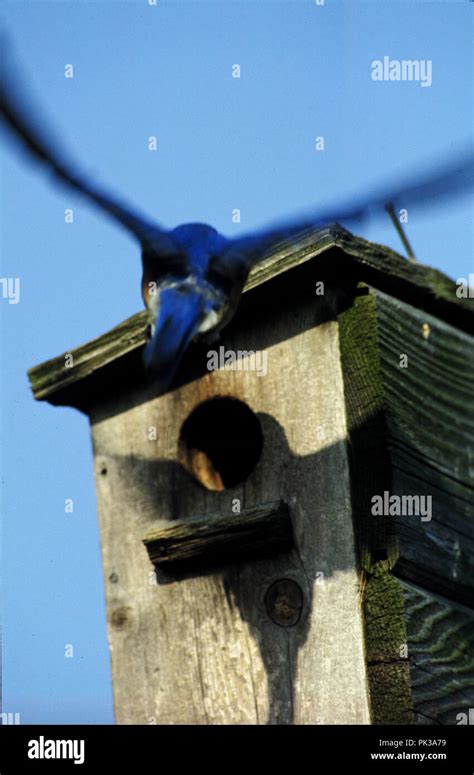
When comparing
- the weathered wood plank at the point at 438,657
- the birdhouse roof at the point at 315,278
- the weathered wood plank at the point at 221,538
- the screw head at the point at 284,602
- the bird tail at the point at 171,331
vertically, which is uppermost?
the birdhouse roof at the point at 315,278

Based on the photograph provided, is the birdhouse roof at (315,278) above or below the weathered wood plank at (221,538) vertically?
above

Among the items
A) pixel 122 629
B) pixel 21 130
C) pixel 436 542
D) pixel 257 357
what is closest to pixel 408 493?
pixel 436 542

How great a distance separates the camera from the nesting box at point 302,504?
151 inches

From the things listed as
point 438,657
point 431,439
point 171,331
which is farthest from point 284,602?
point 171,331

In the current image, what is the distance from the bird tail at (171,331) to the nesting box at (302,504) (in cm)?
28

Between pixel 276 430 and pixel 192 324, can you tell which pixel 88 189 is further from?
pixel 276 430

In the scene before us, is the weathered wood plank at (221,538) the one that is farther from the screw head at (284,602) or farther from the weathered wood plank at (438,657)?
the weathered wood plank at (438,657)

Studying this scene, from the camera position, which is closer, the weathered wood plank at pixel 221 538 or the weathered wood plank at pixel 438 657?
the weathered wood plank at pixel 438 657

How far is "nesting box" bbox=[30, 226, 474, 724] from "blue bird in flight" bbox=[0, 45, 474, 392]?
134 millimetres

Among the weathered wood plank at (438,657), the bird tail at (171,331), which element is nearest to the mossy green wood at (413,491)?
the weathered wood plank at (438,657)

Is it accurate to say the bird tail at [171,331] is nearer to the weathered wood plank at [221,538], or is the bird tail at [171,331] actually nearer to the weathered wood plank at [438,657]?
the weathered wood plank at [221,538]

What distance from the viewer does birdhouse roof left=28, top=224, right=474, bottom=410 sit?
3.99 meters

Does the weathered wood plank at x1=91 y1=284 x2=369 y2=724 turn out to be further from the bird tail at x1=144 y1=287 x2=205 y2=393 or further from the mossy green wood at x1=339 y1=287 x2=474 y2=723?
the bird tail at x1=144 y1=287 x2=205 y2=393
